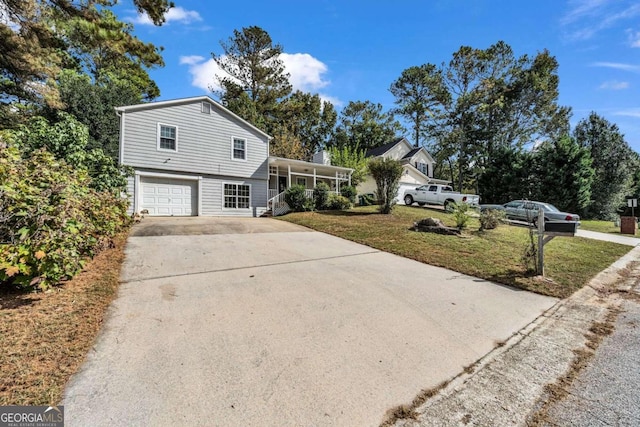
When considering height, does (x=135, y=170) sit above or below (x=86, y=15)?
below

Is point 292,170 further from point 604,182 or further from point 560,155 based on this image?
point 604,182

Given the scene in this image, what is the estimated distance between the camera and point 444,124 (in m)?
31.5

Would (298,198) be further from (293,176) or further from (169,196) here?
(169,196)

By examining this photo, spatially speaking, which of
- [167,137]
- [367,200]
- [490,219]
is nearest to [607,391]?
[490,219]

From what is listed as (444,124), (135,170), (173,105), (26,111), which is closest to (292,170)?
(173,105)

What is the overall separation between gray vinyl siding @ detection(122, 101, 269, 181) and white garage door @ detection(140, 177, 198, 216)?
25.8 inches

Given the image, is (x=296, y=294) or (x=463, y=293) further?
(x=463, y=293)

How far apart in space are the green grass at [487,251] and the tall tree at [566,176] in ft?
47.6

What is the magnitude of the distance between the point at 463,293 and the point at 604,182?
30156 mm

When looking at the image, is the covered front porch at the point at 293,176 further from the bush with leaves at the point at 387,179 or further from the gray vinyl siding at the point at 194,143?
the bush with leaves at the point at 387,179

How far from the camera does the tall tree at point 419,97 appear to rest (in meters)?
31.2

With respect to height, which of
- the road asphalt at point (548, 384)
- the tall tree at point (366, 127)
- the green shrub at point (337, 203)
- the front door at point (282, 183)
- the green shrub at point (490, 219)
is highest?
the tall tree at point (366, 127)

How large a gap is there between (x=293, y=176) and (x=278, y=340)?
17.3 meters

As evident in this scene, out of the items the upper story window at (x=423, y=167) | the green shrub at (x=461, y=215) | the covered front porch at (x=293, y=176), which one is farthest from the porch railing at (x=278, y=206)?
the upper story window at (x=423, y=167)
